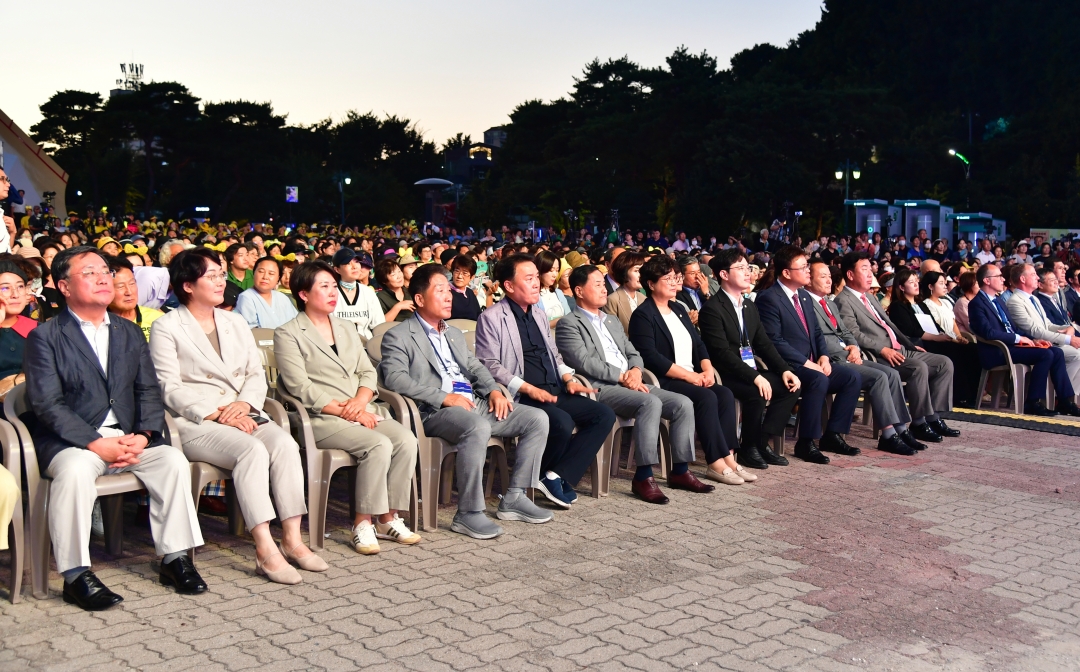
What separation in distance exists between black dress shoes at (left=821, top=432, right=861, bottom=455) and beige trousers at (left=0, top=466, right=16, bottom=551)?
201 inches

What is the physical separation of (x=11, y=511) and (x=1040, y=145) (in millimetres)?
51449

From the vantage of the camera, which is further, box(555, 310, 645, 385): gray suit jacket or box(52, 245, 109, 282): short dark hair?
box(555, 310, 645, 385): gray suit jacket

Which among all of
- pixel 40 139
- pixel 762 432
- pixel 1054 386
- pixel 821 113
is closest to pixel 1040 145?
pixel 821 113

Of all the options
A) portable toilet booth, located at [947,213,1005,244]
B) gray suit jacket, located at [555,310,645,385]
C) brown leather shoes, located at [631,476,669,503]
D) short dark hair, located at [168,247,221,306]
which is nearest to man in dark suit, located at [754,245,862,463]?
gray suit jacket, located at [555,310,645,385]

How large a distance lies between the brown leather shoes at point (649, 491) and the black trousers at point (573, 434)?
32 cm

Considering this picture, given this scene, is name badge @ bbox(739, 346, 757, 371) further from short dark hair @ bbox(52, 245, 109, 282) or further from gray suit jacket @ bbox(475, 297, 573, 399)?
short dark hair @ bbox(52, 245, 109, 282)

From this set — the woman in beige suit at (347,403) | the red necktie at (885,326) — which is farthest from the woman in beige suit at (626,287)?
the woman in beige suit at (347,403)

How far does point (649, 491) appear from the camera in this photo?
5738 millimetres

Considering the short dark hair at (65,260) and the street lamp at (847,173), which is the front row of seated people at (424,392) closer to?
the short dark hair at (65,260)

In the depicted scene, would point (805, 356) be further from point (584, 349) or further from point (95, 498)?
point (95, 498)

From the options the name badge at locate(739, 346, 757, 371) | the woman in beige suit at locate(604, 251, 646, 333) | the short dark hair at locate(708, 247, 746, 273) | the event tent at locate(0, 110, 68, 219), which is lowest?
the name badge at locate(739, 346, 757, 371)

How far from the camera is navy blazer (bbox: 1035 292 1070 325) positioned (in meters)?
9.68

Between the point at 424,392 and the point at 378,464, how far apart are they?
62 centimetres

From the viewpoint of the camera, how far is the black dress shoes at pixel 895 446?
7.12m
